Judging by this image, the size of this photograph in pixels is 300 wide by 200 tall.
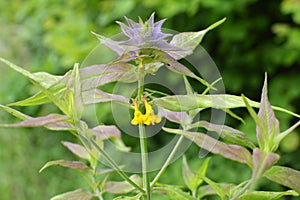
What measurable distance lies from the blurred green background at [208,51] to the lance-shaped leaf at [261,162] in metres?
1.21

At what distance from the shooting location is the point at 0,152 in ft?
6.54

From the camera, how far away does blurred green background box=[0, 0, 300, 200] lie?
1.66 m

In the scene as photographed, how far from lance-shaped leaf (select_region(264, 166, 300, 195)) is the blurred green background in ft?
3.85

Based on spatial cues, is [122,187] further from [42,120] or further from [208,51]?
[208,51]

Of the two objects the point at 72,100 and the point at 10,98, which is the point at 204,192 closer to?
the point at 72,100

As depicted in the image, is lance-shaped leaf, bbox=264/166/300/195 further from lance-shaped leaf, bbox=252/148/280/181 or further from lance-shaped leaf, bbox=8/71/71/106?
lance-shaped leaf, bbox=8/71/71/106

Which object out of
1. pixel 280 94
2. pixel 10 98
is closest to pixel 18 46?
pixel 10 98

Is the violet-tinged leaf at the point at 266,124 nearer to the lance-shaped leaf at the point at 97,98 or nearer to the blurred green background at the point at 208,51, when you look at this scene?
the lance-shaped leaf at the point at 97,98

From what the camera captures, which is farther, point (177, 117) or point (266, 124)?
point (177, 117)

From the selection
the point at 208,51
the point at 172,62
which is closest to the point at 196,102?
the point at 172,62

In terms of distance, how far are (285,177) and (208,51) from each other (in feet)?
5.08

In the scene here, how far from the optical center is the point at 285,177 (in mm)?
381

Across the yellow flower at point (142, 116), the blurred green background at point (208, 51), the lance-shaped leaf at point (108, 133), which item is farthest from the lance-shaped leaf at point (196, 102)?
the blurred green background at point (208, 51)

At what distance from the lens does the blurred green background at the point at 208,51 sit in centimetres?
166
